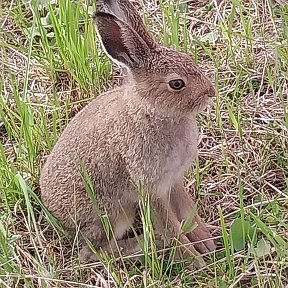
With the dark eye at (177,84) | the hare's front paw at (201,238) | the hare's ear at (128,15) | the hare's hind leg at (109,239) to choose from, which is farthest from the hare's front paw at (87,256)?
the hare's ear at (128,15)

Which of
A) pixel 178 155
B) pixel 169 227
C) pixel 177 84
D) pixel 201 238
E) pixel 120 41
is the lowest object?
pixel 201 238

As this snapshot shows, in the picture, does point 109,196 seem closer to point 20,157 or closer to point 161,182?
point 161,182

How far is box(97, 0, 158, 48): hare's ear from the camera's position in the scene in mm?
3422

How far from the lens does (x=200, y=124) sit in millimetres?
4242

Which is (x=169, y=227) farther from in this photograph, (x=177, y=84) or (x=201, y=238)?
(x=177, y=84)

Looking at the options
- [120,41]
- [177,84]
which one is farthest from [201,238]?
[120,41]

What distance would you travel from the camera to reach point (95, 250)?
3693 mm

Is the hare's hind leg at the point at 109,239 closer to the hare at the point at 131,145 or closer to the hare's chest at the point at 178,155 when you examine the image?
Answer: the hare at the point at 131,145

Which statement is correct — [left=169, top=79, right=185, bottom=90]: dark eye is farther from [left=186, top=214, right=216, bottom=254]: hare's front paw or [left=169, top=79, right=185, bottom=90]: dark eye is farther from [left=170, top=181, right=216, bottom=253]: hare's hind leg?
[left=186, top=214, right=216, bottom=254]: hare's front paw

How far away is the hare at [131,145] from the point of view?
3.41 metres

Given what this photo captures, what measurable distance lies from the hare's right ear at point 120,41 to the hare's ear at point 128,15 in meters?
0.04

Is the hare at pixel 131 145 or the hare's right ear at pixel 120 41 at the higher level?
the hare's right ear at pixel 120 41

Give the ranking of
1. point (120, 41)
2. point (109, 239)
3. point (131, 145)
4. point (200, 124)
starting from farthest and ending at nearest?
point (200, 124)
point (109, 239)
point (131, 145)
point (120, 41)

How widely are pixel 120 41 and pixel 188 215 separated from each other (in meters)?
0.86
